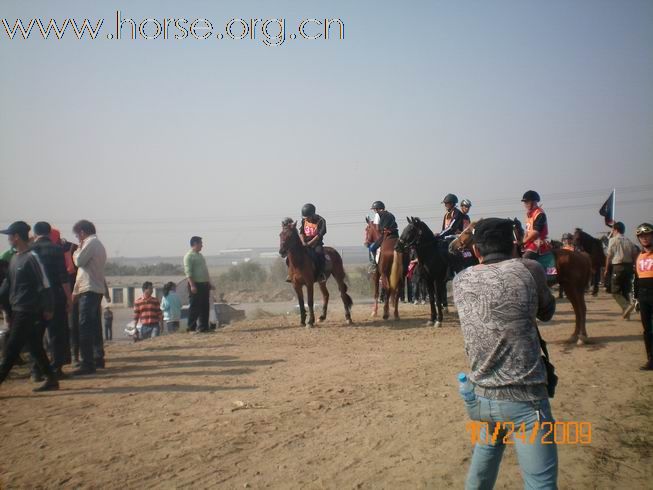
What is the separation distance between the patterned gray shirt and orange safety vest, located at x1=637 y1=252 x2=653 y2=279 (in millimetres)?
4770

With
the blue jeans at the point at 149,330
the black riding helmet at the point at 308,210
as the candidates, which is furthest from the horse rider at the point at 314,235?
the blue jeans at the point at 149,330

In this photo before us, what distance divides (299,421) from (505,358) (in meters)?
3.18

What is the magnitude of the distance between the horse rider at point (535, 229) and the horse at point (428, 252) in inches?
112

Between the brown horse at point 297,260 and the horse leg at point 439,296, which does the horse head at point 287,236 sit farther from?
the horse leg at point 439,296

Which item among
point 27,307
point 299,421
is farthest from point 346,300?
point 27,307

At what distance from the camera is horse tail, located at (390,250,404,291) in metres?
12.1

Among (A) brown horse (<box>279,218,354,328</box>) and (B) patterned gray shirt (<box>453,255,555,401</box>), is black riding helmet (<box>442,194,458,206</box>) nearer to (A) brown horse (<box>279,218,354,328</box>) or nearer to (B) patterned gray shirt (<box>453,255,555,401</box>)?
(A) brown horse (<box>279,218,354,328</box>)

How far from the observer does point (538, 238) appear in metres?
8.70

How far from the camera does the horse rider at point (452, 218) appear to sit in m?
11.4

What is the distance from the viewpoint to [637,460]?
4.34 m

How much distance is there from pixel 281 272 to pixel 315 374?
1908 inches

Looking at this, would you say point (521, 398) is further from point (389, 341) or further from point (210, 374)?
point (389, 341)

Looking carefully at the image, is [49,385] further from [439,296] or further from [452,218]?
[452,218]
